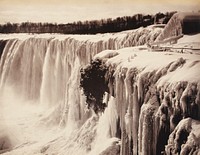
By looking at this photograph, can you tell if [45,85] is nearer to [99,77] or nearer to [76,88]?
[76,88]

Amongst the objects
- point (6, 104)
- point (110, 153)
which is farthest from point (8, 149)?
point (110, 153)

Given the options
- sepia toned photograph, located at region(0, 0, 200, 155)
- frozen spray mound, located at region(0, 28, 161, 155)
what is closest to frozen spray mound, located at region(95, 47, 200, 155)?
sepia toned photograph, located at region(0, 0, 200, 155)

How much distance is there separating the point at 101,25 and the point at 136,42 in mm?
189

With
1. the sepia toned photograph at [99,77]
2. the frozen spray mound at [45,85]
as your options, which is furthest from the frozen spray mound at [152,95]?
the frozen spray mound at [45,85]

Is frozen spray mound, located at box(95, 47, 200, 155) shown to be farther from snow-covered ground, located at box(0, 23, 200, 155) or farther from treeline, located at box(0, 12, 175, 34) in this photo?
treeline, located at box(0, 12, 175, 34)

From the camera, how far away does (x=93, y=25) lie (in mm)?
2350

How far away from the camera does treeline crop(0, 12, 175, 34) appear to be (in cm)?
231

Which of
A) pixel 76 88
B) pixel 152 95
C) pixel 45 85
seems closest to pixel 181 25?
pixel 152 95

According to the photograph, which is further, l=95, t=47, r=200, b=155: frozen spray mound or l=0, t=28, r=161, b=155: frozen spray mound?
l=0, t=28, r=161, b=155: frozen spray mound

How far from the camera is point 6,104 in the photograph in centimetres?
242

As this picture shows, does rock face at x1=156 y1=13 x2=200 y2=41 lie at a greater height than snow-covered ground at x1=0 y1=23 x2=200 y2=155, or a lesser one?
greater

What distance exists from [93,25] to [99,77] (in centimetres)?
25

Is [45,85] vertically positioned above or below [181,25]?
below

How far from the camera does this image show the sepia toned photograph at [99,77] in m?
2.15
